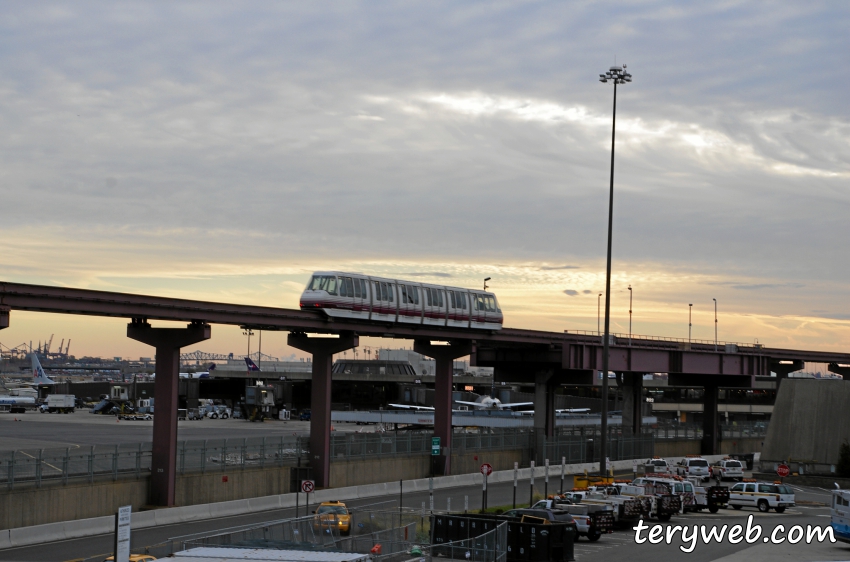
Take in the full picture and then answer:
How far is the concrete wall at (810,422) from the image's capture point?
6700 cm

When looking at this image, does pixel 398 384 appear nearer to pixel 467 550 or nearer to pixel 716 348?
pixel 716 348

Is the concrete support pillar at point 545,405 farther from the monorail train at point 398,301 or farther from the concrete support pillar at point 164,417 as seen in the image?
the concrete support pillar at point 164,417

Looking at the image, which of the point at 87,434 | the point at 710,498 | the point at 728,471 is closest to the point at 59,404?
the point at 87,434

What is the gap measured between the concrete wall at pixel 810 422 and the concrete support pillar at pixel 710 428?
74.5 feet

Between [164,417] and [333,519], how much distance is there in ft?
52.3

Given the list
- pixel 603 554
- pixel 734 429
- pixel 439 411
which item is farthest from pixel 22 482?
pixel 734 429

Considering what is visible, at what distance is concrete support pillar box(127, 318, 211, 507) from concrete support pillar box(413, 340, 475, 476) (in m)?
21.3

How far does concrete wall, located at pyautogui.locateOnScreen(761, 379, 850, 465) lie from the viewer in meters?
67.0

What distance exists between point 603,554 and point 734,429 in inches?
2868

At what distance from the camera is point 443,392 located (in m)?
61.7

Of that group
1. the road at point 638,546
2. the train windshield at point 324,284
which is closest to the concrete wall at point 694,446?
the road at point 638,546

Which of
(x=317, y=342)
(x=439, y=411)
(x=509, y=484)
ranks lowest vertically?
(x=509, y=484)

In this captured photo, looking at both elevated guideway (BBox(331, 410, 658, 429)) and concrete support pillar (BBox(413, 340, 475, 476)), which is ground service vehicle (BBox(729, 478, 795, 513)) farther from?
elevated guideway (BBox(331, 410, 658, 429))

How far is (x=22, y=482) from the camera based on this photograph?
117 feet
